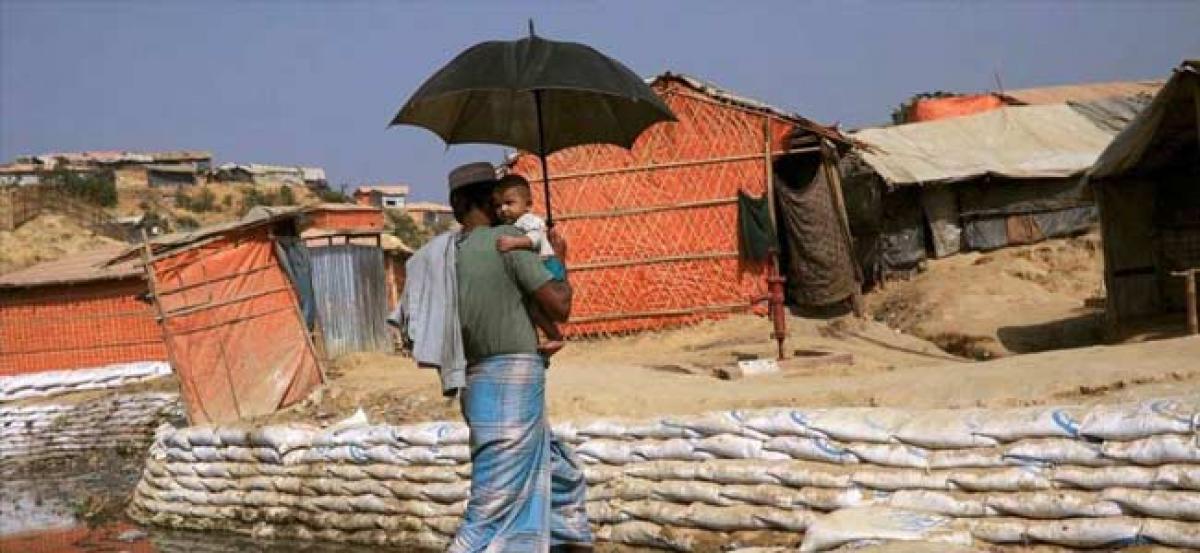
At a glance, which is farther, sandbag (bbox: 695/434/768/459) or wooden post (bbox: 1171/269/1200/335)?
wooden post (bbox: 1171/269/1200/335)

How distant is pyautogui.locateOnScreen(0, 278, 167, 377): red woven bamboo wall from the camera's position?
15.1 metres

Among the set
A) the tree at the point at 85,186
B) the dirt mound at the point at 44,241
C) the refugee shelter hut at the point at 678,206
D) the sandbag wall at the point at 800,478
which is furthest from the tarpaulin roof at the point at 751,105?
the tree at the point at 85,186

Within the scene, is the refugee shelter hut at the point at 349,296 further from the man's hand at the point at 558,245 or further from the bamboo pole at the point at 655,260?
the man's hand at the point at 558,245

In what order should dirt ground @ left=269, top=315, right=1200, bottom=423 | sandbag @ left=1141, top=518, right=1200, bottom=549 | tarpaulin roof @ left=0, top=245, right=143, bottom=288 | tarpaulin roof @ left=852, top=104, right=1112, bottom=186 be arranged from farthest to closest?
tarpaulin roof @ left=0, top=245, right=143, bottom=288, tarpaulin roof @ left=852, top=104, right=1112, bottom=186, dirt ground @ left=269, top=315, right=1200, bottom=423, sandbag @ left=1141, top=518, right=1200, bottom=549

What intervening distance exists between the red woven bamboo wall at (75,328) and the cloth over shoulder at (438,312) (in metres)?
12.6

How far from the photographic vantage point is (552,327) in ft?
11.7

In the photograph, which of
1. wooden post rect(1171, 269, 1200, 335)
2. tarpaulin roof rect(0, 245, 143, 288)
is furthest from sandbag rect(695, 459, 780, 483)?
tarpaulin roof rect(0, 245, 143, 288)

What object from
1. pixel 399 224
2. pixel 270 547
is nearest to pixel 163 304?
pixel 270 547

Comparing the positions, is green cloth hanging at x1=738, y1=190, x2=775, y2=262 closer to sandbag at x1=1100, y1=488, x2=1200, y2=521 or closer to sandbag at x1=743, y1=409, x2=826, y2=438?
sandbag at x1=743, y1=409, x2=826, y2=438

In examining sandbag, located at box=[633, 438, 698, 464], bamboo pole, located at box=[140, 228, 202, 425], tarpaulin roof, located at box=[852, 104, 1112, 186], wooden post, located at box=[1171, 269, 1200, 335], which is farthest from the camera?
tarpaulin roof, located at box=[852, 104, 1112, 186]

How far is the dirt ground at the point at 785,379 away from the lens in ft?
18.1

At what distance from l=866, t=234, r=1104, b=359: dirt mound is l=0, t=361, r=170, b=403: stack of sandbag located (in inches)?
366

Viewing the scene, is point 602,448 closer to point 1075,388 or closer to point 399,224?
point 1075,388

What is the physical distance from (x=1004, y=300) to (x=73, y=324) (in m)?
11.9
